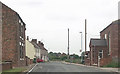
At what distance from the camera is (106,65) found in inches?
1631

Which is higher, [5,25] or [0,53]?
[5,25]

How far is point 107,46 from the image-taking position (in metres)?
50.0

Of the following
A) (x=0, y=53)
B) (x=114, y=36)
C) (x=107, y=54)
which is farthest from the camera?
(x=107, y=54)

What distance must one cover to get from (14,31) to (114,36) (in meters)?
17.9

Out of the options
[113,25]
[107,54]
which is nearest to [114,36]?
[113,25]

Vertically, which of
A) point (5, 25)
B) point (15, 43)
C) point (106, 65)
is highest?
point (5, 25)

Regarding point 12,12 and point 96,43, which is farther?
point 96,43

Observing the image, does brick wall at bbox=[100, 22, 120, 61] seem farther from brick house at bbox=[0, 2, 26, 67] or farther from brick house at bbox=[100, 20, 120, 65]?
brick house at bbox=[0, 2, 26, 67]

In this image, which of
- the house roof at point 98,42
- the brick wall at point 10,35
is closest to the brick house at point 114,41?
the house roof at point 98,42

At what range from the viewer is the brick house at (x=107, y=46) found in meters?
44.1

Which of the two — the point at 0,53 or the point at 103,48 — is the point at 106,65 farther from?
the point at 0,53

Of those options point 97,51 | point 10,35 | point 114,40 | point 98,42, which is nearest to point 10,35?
point 10,35

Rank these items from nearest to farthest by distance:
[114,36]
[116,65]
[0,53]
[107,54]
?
1. [0,53]
2. [116,65]
3. [114,36]
4. [107,54]

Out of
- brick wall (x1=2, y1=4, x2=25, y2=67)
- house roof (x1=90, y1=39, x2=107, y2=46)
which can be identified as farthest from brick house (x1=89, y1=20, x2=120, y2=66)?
brick wall (x1=2, y1=4, x2=25, y2=67)
